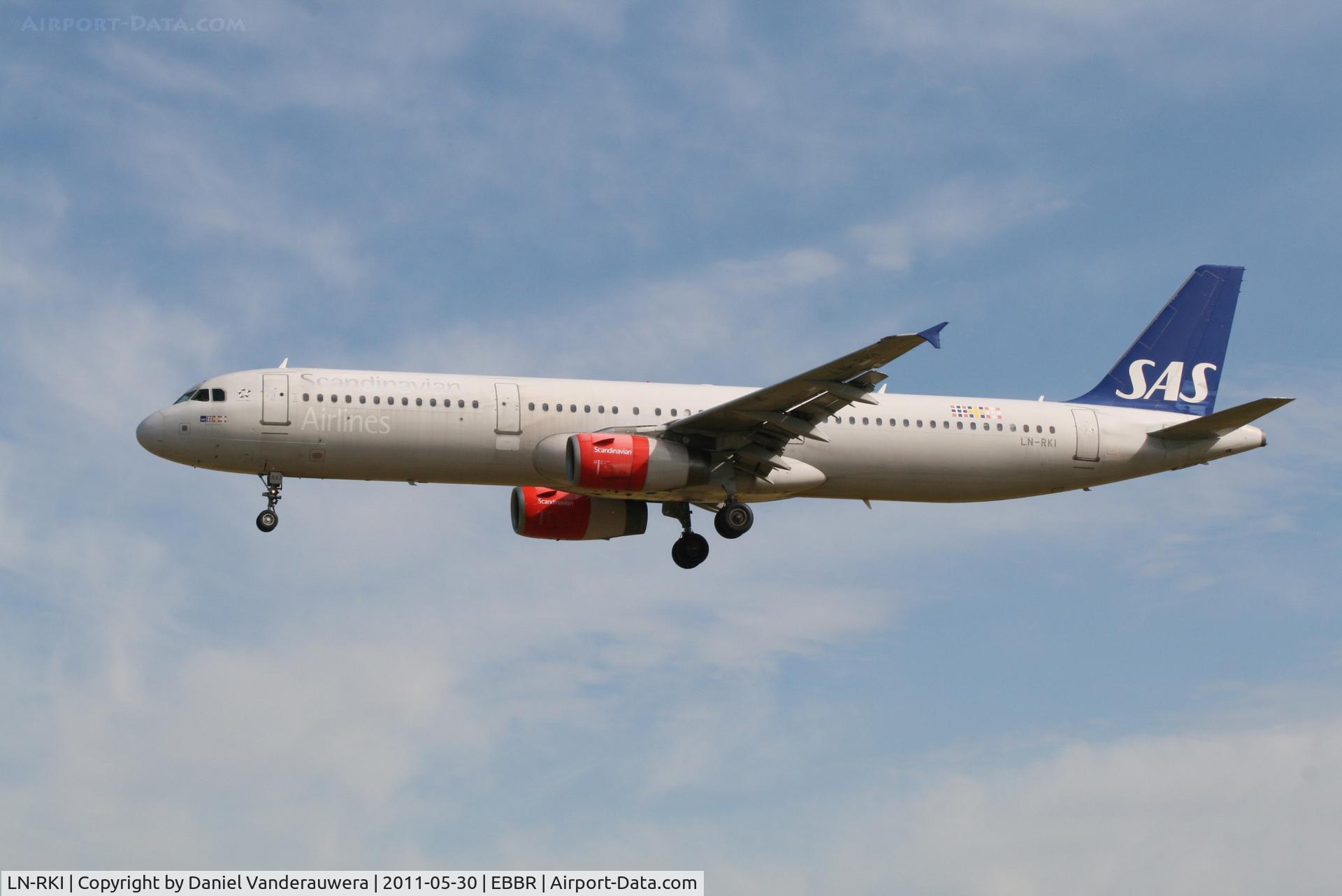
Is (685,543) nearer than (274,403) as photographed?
No

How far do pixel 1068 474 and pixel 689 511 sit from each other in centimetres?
997

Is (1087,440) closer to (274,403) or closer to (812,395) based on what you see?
(812,395)

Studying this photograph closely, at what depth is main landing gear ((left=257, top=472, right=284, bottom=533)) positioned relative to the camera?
37094mm

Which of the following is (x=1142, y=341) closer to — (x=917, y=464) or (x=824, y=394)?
(x=917, y=464)

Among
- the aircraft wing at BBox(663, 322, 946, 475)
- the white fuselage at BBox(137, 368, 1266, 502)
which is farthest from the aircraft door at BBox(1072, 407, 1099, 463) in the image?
the aircraft wing at BBox(663, 322, 946, 475)

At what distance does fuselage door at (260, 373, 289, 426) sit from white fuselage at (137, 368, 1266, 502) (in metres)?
0.03

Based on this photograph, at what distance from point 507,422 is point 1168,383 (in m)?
18.9

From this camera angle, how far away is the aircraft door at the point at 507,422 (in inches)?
1459

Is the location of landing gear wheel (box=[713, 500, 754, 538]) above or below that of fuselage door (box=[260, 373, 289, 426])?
below

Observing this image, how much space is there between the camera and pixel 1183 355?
44250 mm

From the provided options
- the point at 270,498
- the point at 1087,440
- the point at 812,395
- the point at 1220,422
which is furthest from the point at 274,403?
the point at 1220,422

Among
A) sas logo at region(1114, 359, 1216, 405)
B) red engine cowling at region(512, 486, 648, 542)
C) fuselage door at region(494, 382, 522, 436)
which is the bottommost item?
red engine cowling at region(512, 486, 648, 542)

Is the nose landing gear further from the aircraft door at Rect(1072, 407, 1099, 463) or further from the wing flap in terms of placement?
the aircraft door at Rect(1072, 407, 1099, 463)

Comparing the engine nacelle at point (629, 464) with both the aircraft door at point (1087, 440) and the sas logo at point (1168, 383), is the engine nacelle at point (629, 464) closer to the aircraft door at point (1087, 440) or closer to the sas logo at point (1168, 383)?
the aircraft door at point (1087, 440)
